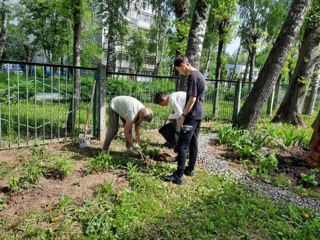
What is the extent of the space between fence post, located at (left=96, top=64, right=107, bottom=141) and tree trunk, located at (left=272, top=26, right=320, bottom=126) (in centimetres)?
607

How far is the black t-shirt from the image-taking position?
3.63 meters

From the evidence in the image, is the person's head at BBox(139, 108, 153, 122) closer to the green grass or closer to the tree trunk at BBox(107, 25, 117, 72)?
the green grass

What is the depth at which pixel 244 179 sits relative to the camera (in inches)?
172

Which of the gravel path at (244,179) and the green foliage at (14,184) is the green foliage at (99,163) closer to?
the green foliage at (14,184)

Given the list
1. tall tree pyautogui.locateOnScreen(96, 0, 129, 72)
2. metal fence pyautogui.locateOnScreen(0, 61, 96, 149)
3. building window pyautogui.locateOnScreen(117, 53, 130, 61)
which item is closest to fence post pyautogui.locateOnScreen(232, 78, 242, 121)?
metal fence pyautogui.locateOnScreen(0, 61, 96, 149)

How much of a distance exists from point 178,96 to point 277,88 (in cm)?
953

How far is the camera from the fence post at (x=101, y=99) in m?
5.32

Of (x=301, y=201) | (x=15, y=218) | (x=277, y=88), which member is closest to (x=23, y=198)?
(x=15, y=218)

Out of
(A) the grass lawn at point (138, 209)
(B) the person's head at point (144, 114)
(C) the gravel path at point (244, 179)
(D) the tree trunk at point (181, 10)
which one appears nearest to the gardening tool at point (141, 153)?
(A) the grass lawn at point (138, 209)

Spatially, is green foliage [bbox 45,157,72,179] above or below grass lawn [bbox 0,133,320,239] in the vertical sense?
above

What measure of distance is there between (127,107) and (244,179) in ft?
7.37

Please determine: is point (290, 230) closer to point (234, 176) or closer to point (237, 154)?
point (234, 176)

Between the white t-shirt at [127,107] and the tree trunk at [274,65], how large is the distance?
11.0 ft

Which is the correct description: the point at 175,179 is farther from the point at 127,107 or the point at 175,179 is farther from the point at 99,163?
the point at 127,107
